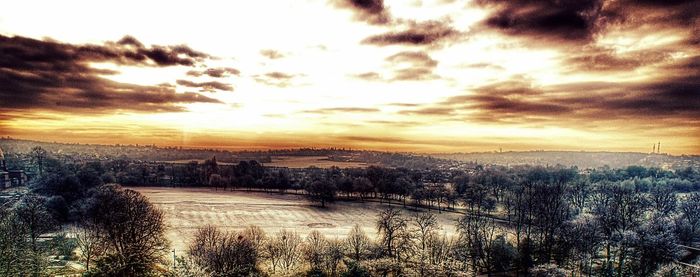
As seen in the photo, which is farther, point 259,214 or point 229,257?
point 259,214

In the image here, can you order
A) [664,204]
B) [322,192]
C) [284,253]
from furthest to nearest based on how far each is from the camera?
[322,192] → [664,204] → [284,253]

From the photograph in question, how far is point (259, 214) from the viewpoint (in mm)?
91812

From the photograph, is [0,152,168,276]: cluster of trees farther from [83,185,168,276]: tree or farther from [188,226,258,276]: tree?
[188,226,258,276]: tree

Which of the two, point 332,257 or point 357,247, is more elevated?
point 357,247

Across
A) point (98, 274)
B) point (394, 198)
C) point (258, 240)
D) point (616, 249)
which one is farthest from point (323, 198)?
point (98, 274)

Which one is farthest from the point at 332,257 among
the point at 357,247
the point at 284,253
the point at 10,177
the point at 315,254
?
the point at 10,177

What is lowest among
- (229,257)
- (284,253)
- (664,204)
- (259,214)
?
(259,214)

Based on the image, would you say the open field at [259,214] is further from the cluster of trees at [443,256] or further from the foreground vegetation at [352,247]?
the cluster of trees at [443,256]

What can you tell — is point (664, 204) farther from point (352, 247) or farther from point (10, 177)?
point (10, 177)

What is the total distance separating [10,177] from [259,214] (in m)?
102

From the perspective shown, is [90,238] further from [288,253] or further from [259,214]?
[259,214]

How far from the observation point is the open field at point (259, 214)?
7719 centimetres

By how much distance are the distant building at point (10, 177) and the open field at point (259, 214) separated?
44.6 metres

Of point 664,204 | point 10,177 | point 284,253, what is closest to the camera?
point 284,253
